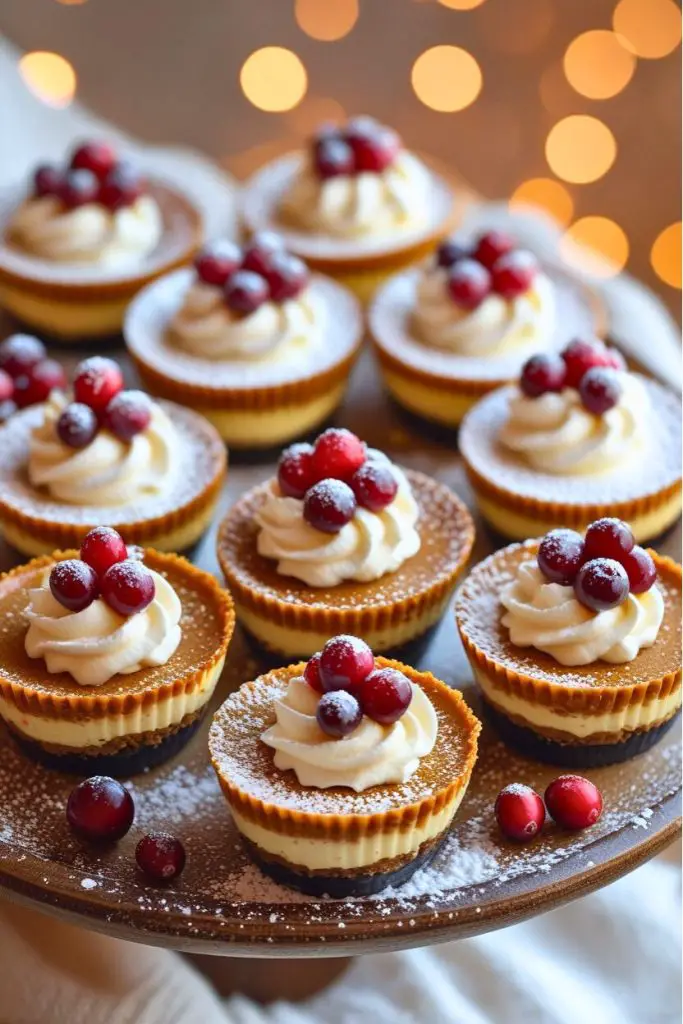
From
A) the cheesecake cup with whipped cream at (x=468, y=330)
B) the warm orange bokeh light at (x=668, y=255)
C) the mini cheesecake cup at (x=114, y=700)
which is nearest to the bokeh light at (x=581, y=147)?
the warm orange bokeh light at (x=668, y=255)

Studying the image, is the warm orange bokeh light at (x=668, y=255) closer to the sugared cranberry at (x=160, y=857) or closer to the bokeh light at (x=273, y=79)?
the bokeh light at (x=273, y=79)

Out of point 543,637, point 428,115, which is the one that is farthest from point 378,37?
point 543,637

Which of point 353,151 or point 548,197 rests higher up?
point 353,151

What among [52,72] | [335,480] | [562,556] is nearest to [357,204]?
[335,480]

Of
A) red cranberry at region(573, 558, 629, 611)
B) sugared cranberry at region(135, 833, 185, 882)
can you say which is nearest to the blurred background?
red cranberry at region(573, 558, 629, 611)

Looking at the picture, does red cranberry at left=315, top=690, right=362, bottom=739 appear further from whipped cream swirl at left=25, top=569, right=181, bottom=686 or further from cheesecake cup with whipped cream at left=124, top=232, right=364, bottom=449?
cheesecake cup with whipped cream at left=124, top=232, right=364, bottom=449

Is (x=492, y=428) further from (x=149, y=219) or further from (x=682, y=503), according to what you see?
(x=149, y=219)

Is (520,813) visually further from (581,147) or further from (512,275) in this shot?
(581,147)
